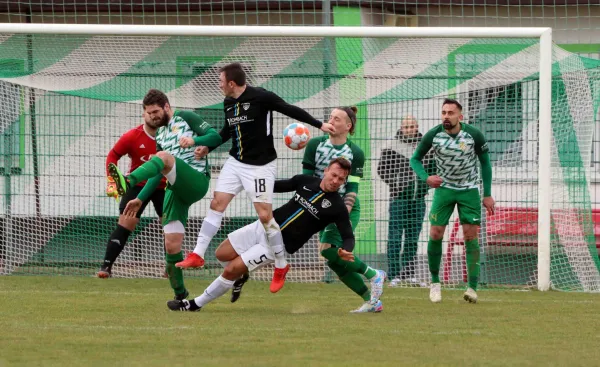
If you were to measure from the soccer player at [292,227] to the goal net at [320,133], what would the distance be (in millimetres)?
3658

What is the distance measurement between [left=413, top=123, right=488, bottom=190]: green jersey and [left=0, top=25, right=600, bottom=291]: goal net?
1.59m

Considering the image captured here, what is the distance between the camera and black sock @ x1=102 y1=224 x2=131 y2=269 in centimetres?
1372

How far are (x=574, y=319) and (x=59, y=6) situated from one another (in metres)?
10.3

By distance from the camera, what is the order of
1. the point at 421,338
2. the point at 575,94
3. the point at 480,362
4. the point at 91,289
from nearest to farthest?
1. the point at 480,362
2. the point at 421,338
3. the point at 91,289
4. the point at 575,94

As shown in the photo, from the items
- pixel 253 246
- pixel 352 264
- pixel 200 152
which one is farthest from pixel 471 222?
pixel 200 152

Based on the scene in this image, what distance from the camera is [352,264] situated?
414 inches

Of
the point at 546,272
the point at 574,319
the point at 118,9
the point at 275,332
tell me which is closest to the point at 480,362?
the point at 275,332

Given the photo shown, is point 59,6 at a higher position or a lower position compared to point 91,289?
higher

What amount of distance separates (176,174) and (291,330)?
6.98 ft

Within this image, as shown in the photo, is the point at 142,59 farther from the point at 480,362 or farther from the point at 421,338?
the point at 480,362

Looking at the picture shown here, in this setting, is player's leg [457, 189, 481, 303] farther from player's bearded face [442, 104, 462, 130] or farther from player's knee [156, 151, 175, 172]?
player's knee [156, 151, 175, 172]

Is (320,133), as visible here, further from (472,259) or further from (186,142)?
(186,142)

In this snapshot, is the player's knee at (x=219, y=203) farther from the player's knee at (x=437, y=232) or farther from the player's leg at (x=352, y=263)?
the player's knee at (x=437, y=232)

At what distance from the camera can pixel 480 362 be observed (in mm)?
7266
